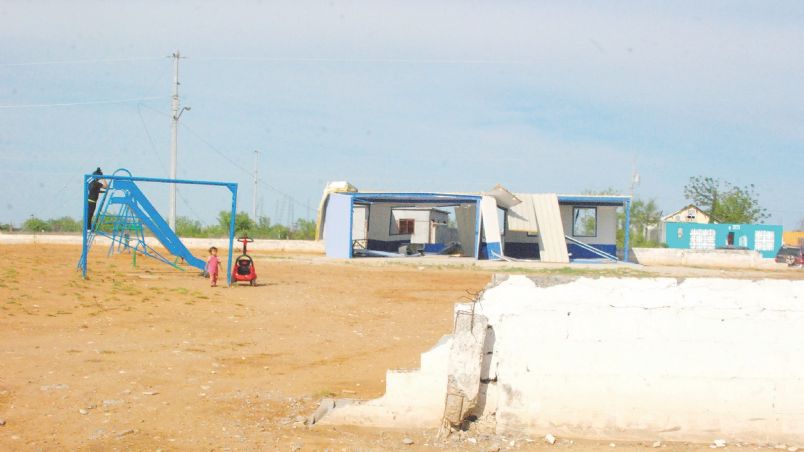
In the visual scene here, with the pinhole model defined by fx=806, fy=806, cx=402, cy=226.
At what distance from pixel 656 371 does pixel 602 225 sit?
1143 inches

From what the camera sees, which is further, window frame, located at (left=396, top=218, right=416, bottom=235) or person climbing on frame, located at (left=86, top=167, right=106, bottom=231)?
window frame, located at (left=396, top=218, right=416, bottom=235)

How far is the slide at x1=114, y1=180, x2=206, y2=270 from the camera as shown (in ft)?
Answer: 64.5

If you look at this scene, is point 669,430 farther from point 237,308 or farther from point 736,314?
point 237,308

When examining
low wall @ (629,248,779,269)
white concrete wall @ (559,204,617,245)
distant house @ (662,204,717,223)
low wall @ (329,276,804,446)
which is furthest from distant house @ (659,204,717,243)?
low wall @ (329,276,804,446)

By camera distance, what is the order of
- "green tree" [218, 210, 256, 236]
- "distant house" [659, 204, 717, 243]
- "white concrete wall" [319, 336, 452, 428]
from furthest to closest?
"distant house" [659, 204, 717, 243], "green tree" [218, 210, 256, 236], "white concrete wall" [319, 336, 452, 428]

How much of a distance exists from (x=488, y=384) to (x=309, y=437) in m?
1.47

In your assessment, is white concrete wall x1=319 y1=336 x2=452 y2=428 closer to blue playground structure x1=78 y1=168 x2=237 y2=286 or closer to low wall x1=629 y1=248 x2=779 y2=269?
blue playground structure x1=78 y1=168 x2=237 y2=286

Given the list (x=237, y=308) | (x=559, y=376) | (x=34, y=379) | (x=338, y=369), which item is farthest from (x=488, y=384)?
(x=237, y=308)

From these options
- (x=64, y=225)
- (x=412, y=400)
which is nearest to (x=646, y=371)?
(x=412, y=400)

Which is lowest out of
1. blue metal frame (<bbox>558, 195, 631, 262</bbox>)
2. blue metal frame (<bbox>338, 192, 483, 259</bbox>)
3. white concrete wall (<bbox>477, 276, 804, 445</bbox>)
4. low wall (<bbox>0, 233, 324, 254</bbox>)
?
white concrete wall (<bbox>477, 276, 804, 445</bbox>)

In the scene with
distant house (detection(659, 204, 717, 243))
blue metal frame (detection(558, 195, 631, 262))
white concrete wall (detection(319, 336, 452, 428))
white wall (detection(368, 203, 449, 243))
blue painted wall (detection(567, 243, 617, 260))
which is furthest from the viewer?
distant house (detection(659, 204, 717, 243))

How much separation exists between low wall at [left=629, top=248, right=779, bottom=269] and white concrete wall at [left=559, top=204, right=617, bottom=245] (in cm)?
252

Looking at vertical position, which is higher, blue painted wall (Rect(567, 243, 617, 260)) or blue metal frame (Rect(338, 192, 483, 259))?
blue metal frame (Rect(338, 192, 483, 259))

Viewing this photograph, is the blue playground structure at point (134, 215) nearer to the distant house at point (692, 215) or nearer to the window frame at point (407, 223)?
the window frame at point (407, 223)
